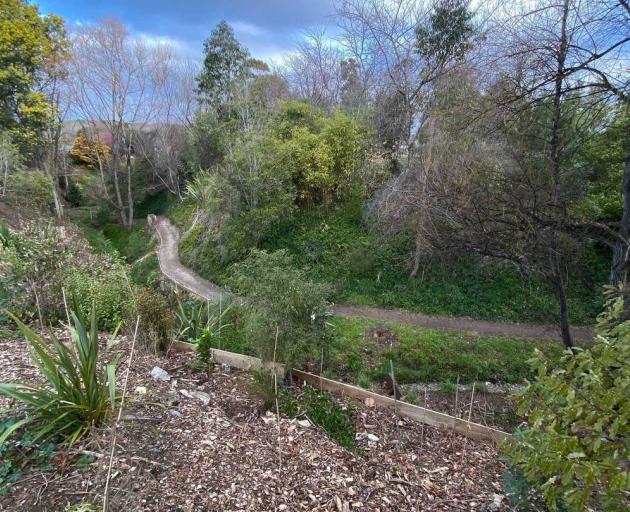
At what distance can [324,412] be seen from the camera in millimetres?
3178

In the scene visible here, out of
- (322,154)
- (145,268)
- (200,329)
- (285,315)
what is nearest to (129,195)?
(145,268)

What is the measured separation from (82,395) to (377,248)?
338 inches

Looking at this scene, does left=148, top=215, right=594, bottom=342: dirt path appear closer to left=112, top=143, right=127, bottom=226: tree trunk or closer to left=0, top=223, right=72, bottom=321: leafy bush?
left=0, top=223, right=72, bottom=321: leafy bush

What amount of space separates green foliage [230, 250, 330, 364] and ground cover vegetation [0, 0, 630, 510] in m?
0.02

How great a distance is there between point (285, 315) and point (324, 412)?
102cm

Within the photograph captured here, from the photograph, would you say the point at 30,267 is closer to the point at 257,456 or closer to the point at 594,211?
the point at 257,456

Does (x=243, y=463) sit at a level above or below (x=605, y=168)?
below

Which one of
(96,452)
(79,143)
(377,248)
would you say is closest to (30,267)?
(96,452)

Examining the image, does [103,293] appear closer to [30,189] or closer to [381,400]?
[381,400]

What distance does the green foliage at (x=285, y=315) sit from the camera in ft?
12.1

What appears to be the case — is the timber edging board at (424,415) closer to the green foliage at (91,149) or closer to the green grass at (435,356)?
the green grass at (435,356)

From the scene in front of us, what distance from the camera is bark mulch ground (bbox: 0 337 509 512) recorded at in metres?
2.02

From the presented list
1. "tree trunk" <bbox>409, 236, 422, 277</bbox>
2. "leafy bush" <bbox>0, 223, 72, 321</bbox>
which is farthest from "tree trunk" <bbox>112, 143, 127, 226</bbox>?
"leafy bush" <bbox>0, 223, 72, 321</bbox>

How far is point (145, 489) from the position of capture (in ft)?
6.66
